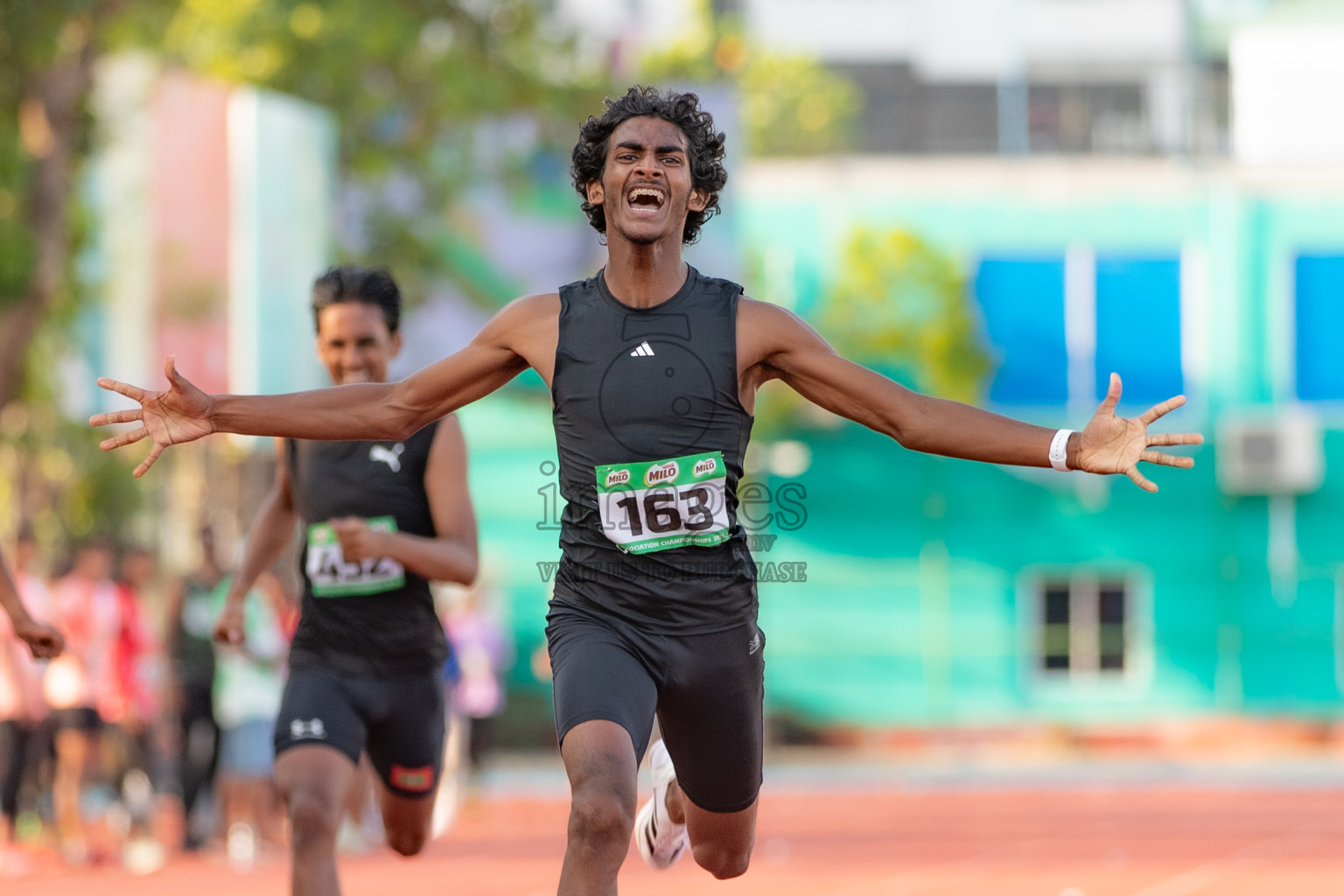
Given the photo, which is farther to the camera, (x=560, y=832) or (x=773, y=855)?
(x=560, y=832)

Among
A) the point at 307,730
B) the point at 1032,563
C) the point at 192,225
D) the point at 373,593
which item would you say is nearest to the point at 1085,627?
the point at 1032,563

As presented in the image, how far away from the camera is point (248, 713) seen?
38.4 ft

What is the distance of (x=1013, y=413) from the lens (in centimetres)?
2366

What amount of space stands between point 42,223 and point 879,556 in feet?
37.5

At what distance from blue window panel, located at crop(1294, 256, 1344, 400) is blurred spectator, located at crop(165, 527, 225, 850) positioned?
15979 mm

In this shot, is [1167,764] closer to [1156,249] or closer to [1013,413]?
[1013,413]

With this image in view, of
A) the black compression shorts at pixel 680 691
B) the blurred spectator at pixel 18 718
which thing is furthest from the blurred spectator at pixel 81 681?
the black compression shorts at pixel 680 691

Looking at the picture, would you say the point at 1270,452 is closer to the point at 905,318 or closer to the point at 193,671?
the point at 905,318

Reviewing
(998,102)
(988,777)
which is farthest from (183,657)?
(998,102)

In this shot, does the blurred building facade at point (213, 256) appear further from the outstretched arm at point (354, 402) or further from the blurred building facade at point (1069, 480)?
the outstretched arm at point (354, 402)

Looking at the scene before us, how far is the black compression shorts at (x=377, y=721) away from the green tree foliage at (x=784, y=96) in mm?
29742

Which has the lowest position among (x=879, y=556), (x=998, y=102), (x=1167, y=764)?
(x=1167, y=764)

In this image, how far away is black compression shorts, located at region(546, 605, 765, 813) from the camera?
482 cm

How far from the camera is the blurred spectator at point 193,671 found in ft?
38.4
